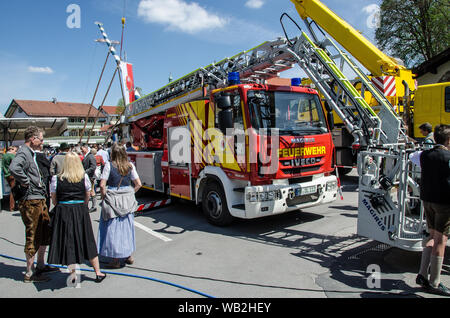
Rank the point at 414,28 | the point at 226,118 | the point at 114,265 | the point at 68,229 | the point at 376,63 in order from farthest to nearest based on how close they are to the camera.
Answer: the point at 414,28 < the point at 376,63 < the point at 226,118 < the point at 114,265 < the point at 68,229

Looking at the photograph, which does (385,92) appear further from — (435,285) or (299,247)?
(435,285)

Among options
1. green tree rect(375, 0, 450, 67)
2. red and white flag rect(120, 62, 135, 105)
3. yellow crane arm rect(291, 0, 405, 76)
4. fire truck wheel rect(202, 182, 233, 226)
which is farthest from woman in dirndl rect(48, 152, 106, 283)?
green tree rect(375, 0, 450, 67)

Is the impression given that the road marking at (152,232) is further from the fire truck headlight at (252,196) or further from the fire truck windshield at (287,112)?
the fire truck windshield at (287,112)

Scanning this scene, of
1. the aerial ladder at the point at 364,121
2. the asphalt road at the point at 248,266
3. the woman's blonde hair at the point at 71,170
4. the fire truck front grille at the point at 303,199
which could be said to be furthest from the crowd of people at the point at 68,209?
the aerial ladder at the point at 364,121

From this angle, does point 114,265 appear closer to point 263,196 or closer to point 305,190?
point 263,196

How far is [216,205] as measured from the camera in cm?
606

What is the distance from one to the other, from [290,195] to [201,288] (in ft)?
8.12

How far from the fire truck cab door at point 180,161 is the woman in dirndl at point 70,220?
3.11 metres

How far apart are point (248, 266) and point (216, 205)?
2.00m

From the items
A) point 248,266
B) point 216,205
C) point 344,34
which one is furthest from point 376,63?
point 248,266

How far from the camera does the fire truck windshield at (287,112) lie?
5457mm

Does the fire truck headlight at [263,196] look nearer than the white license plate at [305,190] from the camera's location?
Yes

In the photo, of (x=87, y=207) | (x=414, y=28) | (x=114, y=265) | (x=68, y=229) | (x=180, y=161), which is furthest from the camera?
(x=414, y=28)

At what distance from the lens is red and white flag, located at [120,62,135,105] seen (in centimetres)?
1164
